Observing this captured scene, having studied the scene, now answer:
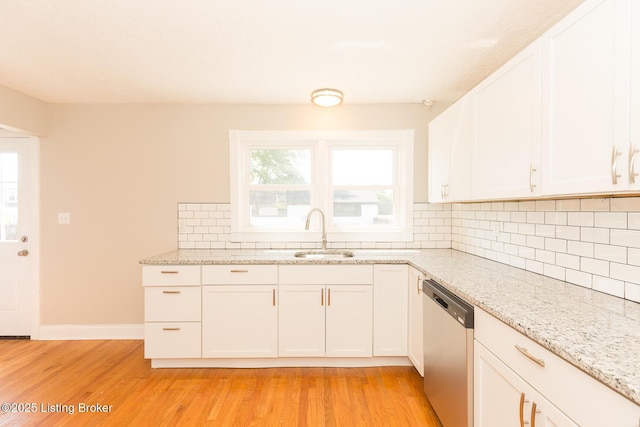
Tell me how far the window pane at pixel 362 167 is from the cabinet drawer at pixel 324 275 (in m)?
1.05

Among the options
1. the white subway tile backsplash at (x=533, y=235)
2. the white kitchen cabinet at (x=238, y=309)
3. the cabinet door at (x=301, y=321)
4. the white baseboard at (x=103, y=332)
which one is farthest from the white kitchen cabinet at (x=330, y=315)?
the white baseboard at (x=103, y=332)

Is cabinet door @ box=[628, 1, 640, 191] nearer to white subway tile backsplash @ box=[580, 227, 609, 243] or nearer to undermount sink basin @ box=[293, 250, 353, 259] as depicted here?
white subway tile backsplash @ box=[580, 227, 609, 243]

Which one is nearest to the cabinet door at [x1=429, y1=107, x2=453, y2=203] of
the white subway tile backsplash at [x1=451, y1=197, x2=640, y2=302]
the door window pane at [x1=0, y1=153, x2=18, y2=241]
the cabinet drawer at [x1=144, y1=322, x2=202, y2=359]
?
the white subway tile backsplash at [x1=451, y1=197, x2=640, y2=302]

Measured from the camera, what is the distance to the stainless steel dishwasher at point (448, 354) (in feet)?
5.18

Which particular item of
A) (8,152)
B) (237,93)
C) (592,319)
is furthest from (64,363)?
(592,319)

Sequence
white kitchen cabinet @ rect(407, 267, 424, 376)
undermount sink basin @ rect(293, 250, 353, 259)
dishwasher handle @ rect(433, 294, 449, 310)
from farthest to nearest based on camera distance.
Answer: undermount sink basin @ rect(293, 250, 353, 259), white kitchen cabinet @ rect(407, 267, 424, 376), dishwasher handle @ rect(433, 294, 449, 310)

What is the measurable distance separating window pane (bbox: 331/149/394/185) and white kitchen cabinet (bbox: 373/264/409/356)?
1.06 m

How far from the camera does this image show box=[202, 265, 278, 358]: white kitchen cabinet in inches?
104

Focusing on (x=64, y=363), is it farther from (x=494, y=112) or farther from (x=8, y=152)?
(x=494, y=112)

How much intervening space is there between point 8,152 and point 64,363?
2110 mm

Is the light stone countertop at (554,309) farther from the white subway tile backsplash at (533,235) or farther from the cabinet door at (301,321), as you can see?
the cabinet door at (301,321)

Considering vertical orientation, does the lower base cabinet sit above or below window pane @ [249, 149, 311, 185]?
below

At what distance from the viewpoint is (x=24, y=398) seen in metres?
2.31

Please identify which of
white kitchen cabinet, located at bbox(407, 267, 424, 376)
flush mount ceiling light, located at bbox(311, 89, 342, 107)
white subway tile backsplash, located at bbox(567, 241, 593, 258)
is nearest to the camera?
white subway tile backsplash, located at bbox(567, 241, 593, 258)
